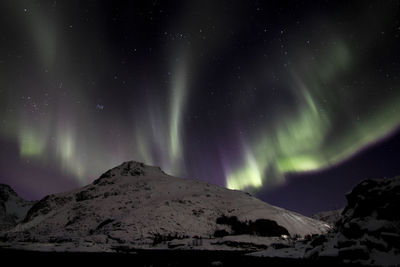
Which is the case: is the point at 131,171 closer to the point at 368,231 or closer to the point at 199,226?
the point at 199,226

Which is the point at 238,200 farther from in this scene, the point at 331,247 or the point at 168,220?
the point at 331,247

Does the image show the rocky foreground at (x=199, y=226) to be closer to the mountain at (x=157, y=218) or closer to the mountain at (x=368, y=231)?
the mountain at (x=368, y=231)

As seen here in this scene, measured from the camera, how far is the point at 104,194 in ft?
444

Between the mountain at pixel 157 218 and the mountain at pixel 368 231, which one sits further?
the mountain at pixel 157 218

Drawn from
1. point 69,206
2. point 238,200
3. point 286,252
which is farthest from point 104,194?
point 286,252

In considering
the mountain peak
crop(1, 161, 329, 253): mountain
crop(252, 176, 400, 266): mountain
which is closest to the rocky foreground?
crop(252, 176, 400, 266): mountain

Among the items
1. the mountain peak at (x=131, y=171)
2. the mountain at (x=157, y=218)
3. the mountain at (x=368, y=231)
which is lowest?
the mountain at (x=368, y=231)

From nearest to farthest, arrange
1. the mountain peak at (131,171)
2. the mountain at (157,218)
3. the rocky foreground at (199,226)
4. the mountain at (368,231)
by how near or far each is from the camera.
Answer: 1. the mountain at (368,231)
2. the rocky foreground at (199,226)
3. the mountain at (157,218)
4. the mountain peak at (131,171)

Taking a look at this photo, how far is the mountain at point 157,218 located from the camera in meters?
79.6

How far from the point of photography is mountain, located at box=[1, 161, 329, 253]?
79625mm

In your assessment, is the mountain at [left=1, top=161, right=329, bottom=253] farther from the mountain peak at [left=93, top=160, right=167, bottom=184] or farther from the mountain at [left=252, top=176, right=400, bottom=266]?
the mountain at [left=252, top=176, right=400, bottom=266]

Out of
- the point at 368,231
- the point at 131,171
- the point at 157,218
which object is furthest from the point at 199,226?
the point at 131,171

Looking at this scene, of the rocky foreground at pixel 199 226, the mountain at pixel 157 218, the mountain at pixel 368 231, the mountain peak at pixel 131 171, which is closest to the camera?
the mountain at pixel 368 231

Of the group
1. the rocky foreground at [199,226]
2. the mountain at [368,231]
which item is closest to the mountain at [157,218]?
the rocky foreground at [199,226]
